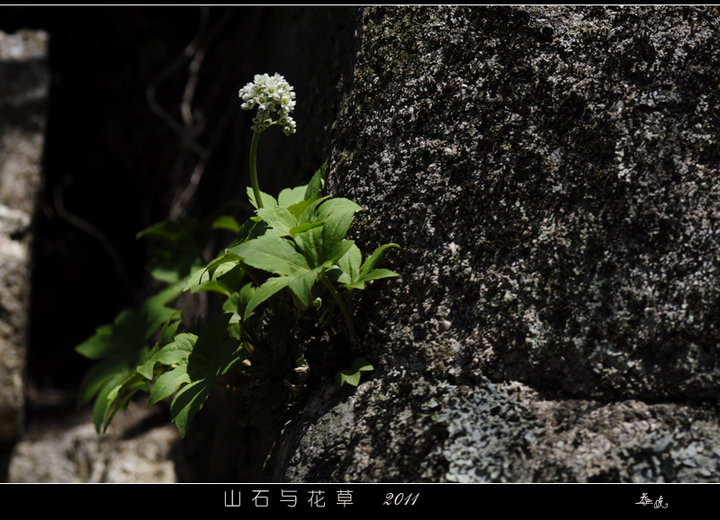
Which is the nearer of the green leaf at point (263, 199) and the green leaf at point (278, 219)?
the green leaf at point (278, 219)

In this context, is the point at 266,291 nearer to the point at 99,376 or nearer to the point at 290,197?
the point at 290,197

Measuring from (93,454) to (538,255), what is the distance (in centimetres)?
243

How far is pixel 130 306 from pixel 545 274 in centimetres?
264

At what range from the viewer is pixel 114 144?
3.47 meters

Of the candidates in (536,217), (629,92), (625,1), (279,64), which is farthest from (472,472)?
(279,64)

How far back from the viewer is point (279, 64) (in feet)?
8.44

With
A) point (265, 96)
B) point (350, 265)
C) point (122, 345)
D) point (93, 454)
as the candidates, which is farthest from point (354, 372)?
point (93, 454)

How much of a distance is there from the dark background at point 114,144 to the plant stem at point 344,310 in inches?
78.7

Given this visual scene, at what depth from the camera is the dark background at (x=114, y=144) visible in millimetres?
3381

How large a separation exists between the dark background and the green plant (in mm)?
1681

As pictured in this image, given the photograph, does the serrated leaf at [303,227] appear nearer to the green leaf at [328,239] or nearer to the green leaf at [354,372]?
the green leaf at [328,239]

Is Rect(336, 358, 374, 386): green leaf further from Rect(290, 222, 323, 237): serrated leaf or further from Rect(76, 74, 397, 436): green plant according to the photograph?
Rect(290, 222, 323, 237): serrated leaf

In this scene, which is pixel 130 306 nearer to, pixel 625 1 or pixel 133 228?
pixel 133 228
